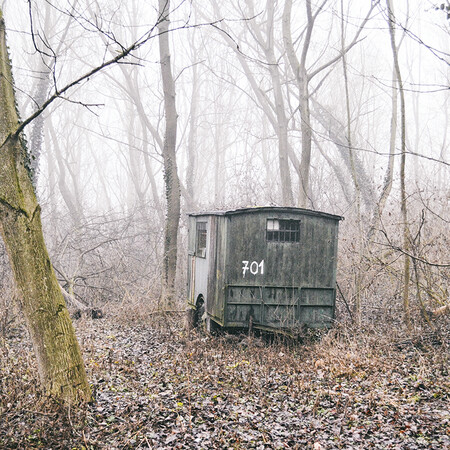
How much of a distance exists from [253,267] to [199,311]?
2390 mm

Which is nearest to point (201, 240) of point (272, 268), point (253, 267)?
point (253, 267)

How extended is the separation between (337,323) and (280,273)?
4.86ft

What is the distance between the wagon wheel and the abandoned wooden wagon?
1071 mm

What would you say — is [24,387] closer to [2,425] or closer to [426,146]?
[2,425]

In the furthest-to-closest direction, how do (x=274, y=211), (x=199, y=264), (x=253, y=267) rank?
(x=199, y=264), (x=274, y=211), (x=253, y=267)

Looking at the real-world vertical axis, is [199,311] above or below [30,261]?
Result: below

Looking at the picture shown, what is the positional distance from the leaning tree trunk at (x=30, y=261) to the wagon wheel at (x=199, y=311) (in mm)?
5221

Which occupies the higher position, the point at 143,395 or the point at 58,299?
the point at 58,299

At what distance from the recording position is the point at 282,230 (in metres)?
9.57

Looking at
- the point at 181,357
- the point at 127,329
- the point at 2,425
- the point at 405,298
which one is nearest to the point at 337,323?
the point at 405,298

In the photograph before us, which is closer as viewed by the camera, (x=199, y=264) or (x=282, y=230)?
(x=282, y=230)

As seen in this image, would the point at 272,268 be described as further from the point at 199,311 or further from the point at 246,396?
the point at 246,396

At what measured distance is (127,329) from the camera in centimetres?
1160

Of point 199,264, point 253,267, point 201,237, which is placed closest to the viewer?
point 253,267
